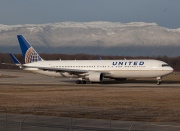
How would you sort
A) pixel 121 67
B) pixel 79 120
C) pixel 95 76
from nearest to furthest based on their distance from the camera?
pixel 79 120 < pixel 95 76 < pixel 121 67

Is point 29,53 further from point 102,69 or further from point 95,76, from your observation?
point 95,76

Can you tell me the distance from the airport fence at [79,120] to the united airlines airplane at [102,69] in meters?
34.1

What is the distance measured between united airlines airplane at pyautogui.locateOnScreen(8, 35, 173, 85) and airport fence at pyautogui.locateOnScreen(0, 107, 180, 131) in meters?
34.1

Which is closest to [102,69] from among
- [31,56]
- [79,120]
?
[31,56]

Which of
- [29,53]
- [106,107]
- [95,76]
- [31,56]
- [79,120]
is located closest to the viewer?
[79,120]

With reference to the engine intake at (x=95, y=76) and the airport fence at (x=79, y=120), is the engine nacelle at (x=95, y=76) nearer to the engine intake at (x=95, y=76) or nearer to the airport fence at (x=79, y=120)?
the engine intake at (x=95, y=76)

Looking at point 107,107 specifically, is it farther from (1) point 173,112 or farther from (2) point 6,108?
(2) point 6,108

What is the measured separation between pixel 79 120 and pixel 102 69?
43870 mm

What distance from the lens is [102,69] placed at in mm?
70375

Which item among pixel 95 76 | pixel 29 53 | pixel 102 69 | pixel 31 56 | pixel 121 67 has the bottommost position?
pixel 95 76

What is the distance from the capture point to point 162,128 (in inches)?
902

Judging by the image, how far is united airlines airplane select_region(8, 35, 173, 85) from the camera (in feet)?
220

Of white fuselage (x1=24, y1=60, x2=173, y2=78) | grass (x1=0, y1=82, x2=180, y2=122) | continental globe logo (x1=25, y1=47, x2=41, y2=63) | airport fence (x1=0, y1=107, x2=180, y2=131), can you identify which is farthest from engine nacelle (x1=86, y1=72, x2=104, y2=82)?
airport fence (x1=0, y1=107, x2=180, y2=131)

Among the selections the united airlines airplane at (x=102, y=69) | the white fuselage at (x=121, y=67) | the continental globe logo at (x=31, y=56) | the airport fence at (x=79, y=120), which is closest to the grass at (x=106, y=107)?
the airport fence at (x=79, y=120)
